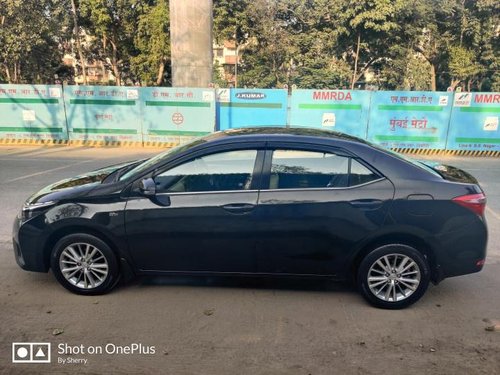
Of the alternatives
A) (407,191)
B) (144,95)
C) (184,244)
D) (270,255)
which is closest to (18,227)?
(184,244)

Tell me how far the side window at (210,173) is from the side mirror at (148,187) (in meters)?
0.07

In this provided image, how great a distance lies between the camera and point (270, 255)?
3.71 meters

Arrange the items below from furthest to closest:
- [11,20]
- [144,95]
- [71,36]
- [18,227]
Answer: [71,36], [11,20], [144,95], [18,227]

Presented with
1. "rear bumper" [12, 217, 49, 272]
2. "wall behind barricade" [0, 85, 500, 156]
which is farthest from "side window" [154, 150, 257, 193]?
"wall behind barricade" [0, 85, 500, 156]

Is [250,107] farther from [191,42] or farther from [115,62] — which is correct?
[115,62]

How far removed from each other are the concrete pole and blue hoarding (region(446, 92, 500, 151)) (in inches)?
332

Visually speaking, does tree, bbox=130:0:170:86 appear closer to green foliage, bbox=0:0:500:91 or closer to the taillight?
green foliage, bbox=0:0:500:91

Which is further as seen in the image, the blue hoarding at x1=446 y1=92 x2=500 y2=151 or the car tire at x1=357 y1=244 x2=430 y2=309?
the blue hoarding at x1=446 y1=92 x2=500 y2=151

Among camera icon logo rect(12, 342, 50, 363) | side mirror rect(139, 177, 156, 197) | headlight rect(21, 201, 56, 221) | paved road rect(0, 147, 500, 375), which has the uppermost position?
side mirror rect(139, 177, 156, 197)

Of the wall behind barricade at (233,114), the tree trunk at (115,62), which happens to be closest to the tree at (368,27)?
the wall behind barricade at (233,114)

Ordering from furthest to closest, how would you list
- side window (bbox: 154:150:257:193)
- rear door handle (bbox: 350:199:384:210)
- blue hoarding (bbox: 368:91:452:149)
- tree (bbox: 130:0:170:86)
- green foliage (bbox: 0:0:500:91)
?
tree (bbox: 130:0:170:86) < green foliage (bbox: 0:0:500:91) < blue hoarding (bbox: 368:91:452:149) < side window (bbox: 154:150:257:193) < rear door handle (bbox: 350:199:384:210)

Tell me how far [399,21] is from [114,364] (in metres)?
28.1

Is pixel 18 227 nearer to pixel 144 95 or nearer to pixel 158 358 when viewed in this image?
pixel 158 358

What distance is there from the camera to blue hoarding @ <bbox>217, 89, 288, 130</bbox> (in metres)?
14.0
